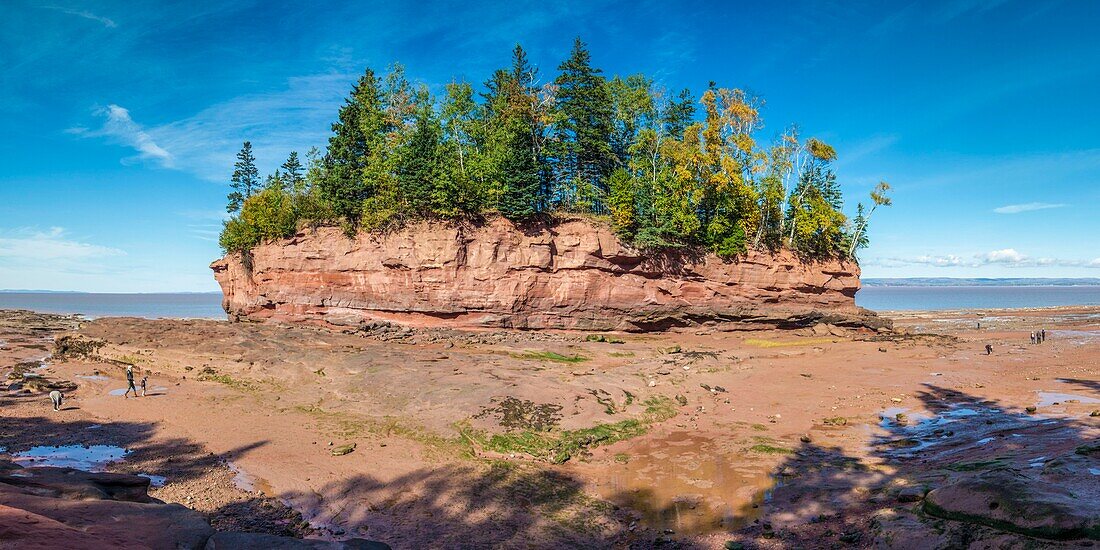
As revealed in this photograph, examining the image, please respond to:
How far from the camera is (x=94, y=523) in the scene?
228 inches

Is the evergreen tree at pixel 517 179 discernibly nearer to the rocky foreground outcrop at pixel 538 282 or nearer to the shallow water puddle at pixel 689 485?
the rocky foreground outcrop at pixel 538 282

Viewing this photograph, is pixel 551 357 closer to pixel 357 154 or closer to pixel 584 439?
pixel 584 439

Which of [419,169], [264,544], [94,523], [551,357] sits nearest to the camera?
[94,523]

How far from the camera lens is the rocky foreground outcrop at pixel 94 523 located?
15.0ft

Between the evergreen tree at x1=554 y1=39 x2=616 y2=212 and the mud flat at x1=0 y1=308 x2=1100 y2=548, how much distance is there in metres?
18.8

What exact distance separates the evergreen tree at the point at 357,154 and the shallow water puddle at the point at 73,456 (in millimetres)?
26834

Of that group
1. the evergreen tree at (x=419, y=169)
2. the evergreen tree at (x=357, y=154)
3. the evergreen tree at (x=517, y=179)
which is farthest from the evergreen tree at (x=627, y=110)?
the evergreen tree at (x=357, y=154)

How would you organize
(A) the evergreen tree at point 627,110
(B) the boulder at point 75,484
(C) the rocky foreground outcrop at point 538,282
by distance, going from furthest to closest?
1. (A) the evergreen tree at point 627,110
2. (C) the rocky foreground outcrop at point 538,282
3. (B) the boulder at point 75,484

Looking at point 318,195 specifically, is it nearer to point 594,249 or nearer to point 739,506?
point 594,249

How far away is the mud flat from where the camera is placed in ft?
30.6

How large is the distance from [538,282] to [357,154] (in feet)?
65.8

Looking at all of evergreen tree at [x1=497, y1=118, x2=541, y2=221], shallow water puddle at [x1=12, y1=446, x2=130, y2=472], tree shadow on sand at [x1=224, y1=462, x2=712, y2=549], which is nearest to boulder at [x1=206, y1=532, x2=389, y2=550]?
tree shadow on sand at [x1=224, y1=462, x2=712, y2=549]

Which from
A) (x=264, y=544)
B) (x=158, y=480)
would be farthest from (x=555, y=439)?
(x=158, y=480)

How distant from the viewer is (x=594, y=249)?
37.7 metres
